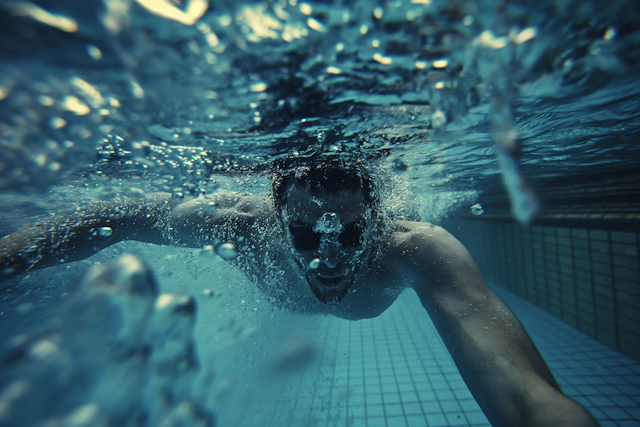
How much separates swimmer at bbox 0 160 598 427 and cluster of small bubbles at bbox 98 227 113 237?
0.04 feet

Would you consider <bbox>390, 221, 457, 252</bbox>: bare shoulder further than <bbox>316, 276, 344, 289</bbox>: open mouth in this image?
No

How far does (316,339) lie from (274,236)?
516cm

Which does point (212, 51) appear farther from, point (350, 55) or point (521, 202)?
point (521, 202)

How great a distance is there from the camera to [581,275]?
208 inches

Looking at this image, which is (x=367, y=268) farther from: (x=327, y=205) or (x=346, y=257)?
(x=327, y=205)

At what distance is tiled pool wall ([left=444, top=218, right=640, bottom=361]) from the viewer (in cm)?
436

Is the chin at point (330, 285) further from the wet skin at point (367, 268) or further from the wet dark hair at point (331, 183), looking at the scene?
the wet dark hair at point (331, 183)

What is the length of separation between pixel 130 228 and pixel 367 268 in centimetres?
367

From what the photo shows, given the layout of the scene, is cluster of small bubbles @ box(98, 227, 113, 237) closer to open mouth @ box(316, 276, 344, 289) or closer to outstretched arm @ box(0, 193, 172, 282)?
outstretched arm @ box(0, 193, 172, 282)

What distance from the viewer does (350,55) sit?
69.5 inches

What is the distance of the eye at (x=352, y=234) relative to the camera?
272 centimetres

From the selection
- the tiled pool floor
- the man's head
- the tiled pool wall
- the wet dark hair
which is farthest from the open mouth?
the tiled pool wall

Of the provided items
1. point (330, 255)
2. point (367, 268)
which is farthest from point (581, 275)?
point (330, 255)

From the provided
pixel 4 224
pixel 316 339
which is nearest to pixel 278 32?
pixel 316 339
